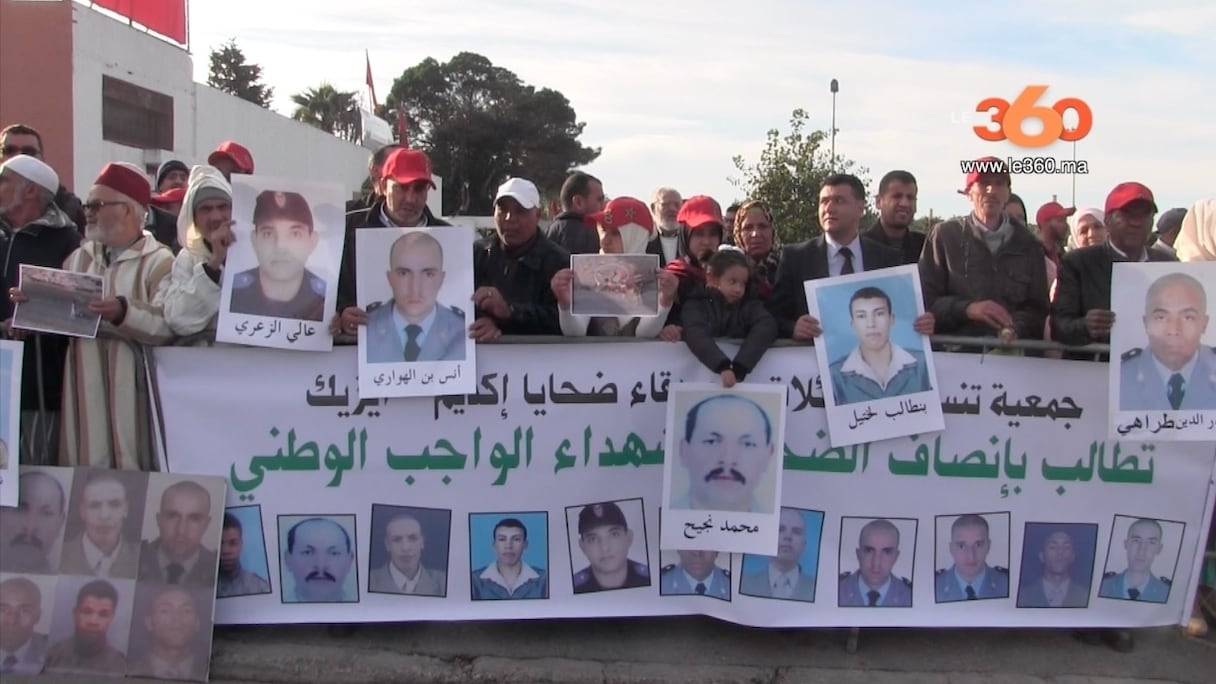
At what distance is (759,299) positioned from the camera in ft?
15.1

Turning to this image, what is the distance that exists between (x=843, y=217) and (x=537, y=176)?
60935 mm

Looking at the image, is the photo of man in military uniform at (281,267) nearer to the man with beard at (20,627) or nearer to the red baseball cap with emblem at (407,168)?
the red baseball cap with emblem at (407,168)

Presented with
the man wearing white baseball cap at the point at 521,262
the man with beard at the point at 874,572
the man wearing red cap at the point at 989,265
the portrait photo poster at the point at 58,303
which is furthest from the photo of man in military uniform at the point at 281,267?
the man wearing red cap at the point at 989,265

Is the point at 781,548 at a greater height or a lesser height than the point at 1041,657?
greater

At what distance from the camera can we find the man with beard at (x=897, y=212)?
5.31 metres

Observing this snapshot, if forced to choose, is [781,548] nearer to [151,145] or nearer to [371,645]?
[371,645]

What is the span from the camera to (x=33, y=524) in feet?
14.1

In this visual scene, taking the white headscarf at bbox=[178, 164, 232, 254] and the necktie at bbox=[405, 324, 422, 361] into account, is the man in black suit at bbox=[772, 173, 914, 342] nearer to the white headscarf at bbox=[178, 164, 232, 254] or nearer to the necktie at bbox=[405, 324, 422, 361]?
the necktie at bbox=[405, 324, 422, 361]

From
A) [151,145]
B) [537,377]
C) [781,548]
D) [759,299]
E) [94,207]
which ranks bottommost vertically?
[781,548]

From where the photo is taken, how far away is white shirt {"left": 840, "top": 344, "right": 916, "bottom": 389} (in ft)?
14.2

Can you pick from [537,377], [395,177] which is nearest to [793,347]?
[537,377]

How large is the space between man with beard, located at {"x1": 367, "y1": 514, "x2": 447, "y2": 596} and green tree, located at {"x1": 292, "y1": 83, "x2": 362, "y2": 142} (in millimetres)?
66383
